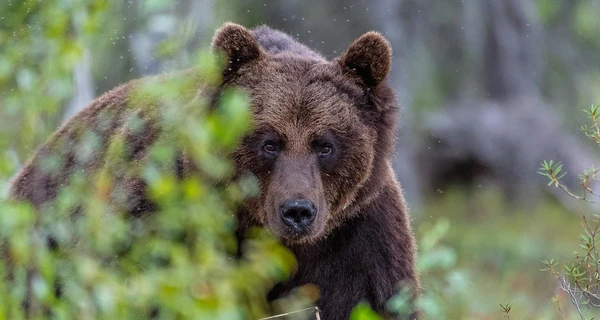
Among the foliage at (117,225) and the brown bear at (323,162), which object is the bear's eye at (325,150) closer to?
the brown bear at (323,162)

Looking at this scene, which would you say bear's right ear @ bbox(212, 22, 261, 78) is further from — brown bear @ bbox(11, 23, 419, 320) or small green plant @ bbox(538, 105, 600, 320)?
small green plant @ bbox(538, 105, 600, 320)

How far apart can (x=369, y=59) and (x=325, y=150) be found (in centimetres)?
56

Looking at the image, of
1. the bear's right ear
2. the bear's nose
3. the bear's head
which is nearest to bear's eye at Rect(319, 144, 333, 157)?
the bear's head

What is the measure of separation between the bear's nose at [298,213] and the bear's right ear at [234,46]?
88cm

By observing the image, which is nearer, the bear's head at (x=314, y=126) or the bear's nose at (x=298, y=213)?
the bear's nose at (x=298, y=213)

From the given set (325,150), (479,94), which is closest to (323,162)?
(325,150)

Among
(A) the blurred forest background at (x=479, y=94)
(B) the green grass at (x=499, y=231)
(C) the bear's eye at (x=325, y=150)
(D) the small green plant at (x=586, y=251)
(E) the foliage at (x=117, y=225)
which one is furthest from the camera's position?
(B) the green grass at (x=499, y=231)

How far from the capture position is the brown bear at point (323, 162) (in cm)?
529

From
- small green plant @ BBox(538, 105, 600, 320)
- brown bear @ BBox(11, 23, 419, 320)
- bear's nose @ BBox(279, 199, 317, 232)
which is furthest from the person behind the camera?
brown bear @ BBox(11, 23, 419, 320)

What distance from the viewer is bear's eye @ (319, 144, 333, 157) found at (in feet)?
17.9

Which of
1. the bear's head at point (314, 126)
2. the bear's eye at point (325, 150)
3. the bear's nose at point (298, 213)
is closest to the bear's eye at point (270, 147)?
the bear's head at point (314, 126)

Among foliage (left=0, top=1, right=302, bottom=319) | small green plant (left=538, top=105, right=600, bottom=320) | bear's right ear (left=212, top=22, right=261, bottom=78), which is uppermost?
foliage (left=0, top=1, right=302, bottom=319)

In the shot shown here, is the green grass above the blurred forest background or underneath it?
underneath

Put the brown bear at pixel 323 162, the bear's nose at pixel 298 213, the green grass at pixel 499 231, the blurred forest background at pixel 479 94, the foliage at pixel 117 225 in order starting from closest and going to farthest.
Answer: the foliage at pixel 117 225 → the bear's nose at pixel 298 213 → the brown bear at pixel 323 162 → the blurred forest background at pixel 479 94 → the green grass at pixel 499 231
